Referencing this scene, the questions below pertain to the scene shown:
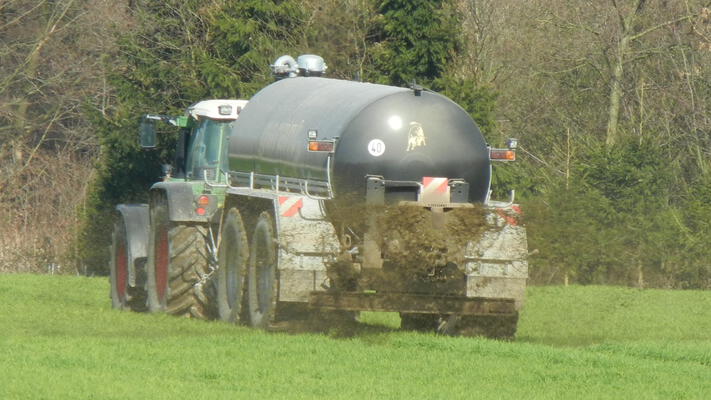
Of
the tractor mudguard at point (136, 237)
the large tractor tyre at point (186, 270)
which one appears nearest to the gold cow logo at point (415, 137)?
the large tractor tyre at point (186, 270)

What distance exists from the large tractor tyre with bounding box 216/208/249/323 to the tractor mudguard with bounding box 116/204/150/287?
2.24 m

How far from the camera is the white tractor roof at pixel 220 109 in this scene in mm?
18750

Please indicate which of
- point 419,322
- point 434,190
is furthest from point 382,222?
point 419,322

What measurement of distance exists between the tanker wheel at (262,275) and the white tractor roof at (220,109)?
315 cm

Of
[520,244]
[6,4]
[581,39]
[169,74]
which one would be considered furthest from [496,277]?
[6,4]

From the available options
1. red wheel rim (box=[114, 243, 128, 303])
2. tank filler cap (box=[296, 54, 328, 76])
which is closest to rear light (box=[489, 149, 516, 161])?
tank filler cap (box=[296, 54, 328, 76])

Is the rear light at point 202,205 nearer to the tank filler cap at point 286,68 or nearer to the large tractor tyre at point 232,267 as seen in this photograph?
the large tractor tyre at point 232,267

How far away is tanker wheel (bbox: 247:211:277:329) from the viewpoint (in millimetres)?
14953

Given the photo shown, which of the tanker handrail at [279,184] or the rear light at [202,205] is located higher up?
the tanker handrail at [279,184]

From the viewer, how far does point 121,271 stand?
20.5 m

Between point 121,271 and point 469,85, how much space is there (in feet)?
43.7

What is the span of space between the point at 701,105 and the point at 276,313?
2471cm

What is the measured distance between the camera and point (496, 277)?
47.7 ft

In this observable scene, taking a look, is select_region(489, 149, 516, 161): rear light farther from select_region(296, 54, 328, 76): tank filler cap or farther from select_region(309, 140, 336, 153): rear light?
select_region(296, 54, 328, 76): tank filler cap
